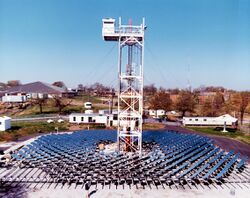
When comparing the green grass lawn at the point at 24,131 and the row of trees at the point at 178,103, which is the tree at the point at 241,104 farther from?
the green grass lawn at the point at 24,131

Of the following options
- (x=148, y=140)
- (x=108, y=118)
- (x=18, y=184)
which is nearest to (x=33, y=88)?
(x=108, y=118)

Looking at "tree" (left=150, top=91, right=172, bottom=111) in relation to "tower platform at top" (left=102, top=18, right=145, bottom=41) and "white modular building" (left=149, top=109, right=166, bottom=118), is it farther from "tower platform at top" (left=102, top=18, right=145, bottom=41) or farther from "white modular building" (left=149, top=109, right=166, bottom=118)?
"tower platform at top" (left=102, top=18, right=145, bottom=41)

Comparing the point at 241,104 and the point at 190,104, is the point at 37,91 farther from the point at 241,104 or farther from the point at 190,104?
the point at 241,104

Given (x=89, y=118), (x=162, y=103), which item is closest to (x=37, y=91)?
(x=162, y=103)

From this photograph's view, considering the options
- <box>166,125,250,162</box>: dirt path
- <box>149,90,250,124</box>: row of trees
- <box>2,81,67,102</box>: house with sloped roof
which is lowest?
<box>166,125,250,162</box>: dirt path

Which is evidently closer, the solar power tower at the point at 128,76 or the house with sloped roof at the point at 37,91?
the solar power tower at the point at 128,76

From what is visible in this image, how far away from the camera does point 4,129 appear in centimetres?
4625

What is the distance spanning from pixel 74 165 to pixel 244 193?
43.5 feet

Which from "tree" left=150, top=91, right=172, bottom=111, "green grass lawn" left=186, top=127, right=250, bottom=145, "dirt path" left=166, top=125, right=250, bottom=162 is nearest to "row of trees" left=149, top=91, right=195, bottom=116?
"tree" left=150, top=91, right=172, bottom=111

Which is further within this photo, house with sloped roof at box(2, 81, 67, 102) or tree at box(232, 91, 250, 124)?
house with sloped roof at box(2, 81, 67, 102)

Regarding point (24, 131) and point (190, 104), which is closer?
point (24, 131)

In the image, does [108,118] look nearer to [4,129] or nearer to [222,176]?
[4,129]

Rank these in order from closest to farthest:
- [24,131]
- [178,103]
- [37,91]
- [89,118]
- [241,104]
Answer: [24,131], [89,118], [241,104], [178,103], [37,91]

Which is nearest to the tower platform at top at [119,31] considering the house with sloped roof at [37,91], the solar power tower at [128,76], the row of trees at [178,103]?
the solar power tower at [128,76]
